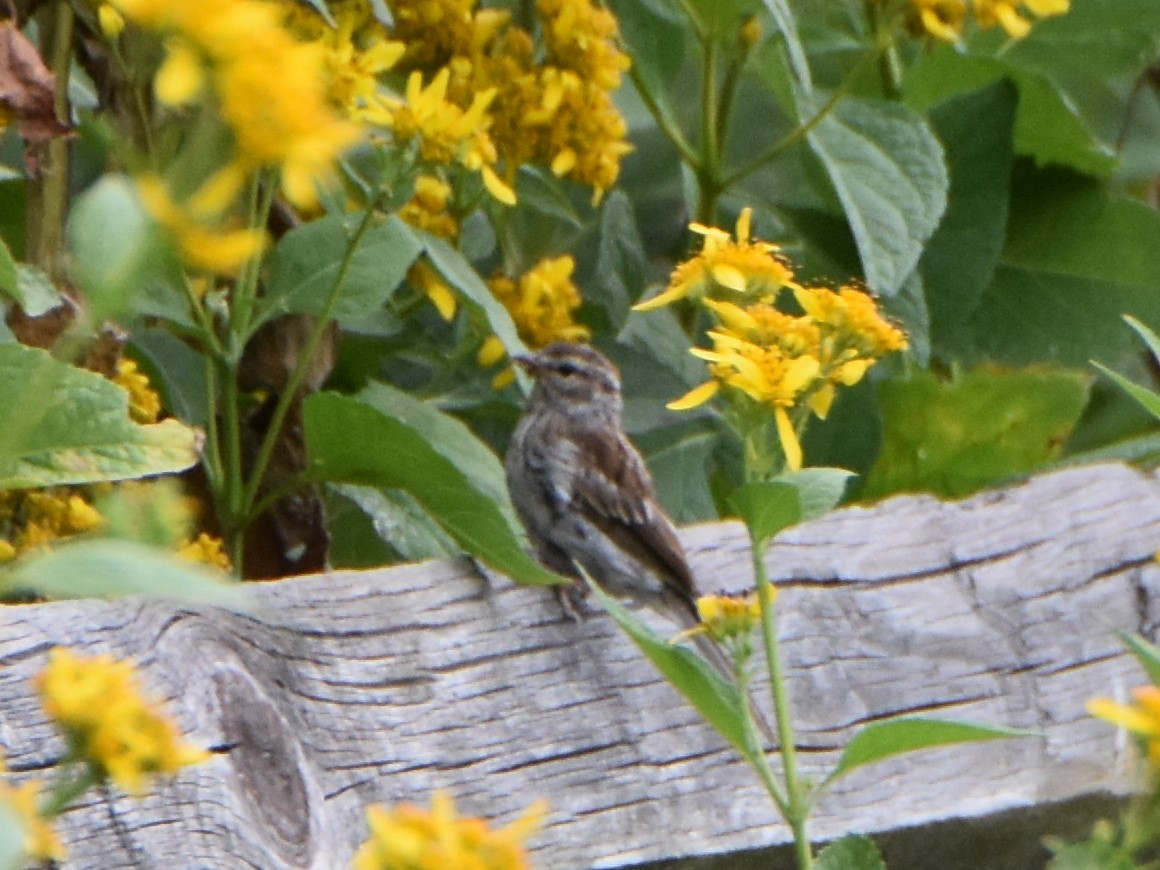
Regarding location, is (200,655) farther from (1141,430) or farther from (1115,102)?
(1115,102)

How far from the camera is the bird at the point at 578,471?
136 inches

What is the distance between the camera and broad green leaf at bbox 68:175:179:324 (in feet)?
2.76

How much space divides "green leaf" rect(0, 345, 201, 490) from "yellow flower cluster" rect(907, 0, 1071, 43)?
1.63 meters

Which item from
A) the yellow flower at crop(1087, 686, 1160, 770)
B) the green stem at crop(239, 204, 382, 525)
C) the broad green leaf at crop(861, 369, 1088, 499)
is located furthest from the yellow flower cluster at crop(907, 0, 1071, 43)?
the yellow flower at crop(1087, 686, 1160, 770)

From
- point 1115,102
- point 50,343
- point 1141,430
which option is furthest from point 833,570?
point 1115,102

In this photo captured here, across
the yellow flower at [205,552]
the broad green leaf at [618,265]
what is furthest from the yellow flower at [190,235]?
the broad green leaf at [618,265]

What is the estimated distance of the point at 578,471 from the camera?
3.75 meters

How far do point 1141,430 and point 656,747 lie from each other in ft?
8.95

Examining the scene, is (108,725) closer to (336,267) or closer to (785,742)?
(785,742)

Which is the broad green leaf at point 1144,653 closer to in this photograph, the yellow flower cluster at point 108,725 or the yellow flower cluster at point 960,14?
the yellow flower cluster at point 108,725

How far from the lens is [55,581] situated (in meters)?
0.88

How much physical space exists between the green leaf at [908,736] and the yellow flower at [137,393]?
139 cm

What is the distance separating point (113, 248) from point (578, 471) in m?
2.92

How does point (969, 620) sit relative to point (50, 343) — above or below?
below
